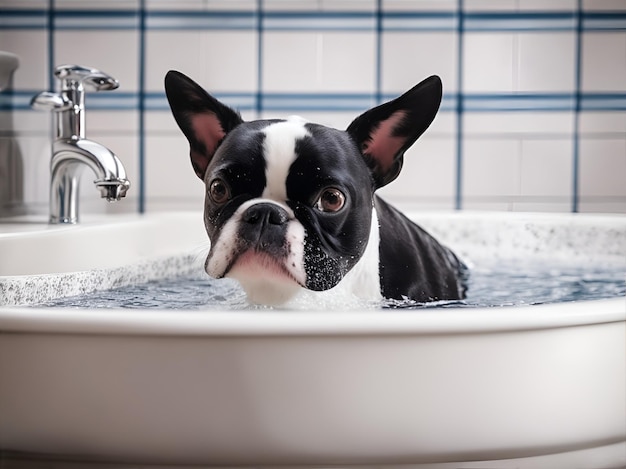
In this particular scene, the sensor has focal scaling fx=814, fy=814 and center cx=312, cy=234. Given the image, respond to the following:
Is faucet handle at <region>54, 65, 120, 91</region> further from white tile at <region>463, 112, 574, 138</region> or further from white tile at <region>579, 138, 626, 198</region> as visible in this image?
white tile at <region>579, 138, 626, 198</region>

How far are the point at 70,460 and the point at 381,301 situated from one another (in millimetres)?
417

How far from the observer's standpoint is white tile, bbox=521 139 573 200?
2.07 meters

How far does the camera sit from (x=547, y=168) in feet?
6.79

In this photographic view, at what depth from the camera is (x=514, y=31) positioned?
2055mm

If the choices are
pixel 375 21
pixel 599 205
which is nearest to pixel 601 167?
pixel 599 205

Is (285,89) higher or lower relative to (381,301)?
higher

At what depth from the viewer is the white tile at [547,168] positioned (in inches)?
81.4

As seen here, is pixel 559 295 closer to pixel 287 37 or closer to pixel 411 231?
pixel 411 231

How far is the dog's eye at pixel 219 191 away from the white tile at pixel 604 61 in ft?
4.89

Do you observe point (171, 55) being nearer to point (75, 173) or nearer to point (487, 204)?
point (75, 173)

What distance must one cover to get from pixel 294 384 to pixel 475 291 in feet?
2.11

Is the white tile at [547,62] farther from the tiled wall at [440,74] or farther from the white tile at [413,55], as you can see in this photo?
the white tile at [413,55]

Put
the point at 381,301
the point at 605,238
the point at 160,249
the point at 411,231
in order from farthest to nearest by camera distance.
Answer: the point at 605,238 < the point at 160,249 < the point at 411,231 < the point at 381,301

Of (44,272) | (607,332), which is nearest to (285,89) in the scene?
(44,272)
